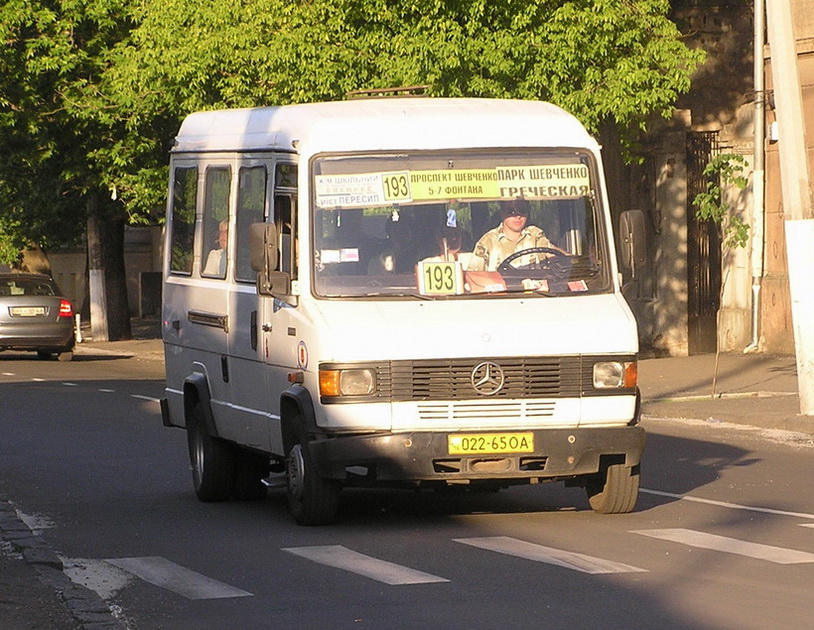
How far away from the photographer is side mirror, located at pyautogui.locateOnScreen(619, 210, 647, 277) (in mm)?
11633

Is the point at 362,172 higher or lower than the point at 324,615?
higher

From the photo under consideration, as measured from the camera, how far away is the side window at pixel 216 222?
41.9 feet

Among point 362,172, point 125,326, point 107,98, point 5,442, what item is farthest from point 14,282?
point 362,172

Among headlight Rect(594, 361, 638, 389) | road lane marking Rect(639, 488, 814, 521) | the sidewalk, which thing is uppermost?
headlight Rect(594, 361, 638, 389)

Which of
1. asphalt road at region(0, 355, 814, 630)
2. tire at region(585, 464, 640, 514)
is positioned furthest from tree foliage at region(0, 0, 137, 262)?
tire at region(585, 464, 640, 514)

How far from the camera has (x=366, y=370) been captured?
35.5ft

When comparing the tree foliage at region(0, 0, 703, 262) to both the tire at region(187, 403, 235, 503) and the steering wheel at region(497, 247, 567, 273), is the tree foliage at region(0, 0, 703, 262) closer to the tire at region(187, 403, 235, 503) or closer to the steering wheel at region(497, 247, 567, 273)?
the tire at region(187, 403, 235, 503)

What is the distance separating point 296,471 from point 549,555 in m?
1.99

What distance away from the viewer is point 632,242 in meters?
11.6

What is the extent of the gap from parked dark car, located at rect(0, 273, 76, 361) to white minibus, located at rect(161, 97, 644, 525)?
71.5 ft

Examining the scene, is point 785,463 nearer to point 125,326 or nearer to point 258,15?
point 258,15

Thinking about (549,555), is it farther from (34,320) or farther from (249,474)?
(34,320)

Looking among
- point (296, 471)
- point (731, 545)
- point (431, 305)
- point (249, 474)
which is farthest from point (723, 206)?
point (731, 545)

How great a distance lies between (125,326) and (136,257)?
17602 mm
